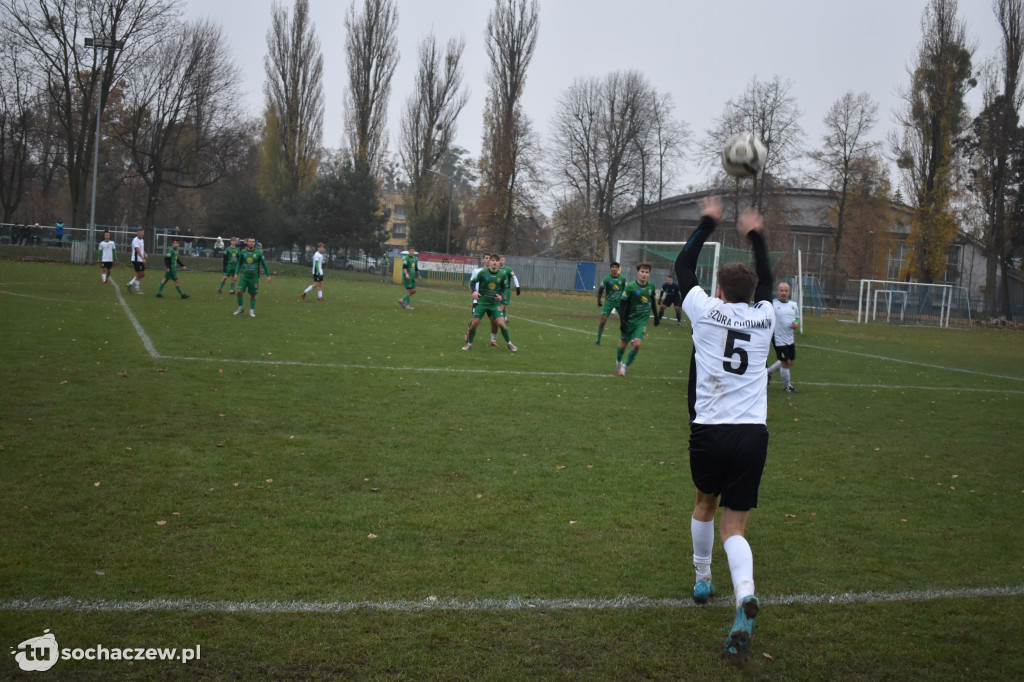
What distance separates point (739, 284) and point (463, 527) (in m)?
2.77

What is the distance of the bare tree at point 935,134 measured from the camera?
4706 centimetres

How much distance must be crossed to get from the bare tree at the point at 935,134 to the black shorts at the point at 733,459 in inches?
2019

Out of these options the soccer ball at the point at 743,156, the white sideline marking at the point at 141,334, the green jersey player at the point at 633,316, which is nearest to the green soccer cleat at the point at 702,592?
the soccer ball at the point at 743,156

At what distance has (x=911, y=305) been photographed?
136ft

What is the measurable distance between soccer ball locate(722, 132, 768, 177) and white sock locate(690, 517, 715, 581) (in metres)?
2.35

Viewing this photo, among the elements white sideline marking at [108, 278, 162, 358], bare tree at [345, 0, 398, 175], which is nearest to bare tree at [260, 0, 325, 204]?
bare tree at [345, 0, 398, 175]

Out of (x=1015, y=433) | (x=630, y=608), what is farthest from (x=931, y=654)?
(x=1015, y=433)

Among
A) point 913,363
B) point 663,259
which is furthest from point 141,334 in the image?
point 663,259

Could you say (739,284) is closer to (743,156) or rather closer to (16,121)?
(743,156)

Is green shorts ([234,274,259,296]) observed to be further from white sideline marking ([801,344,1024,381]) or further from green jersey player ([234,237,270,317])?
white sideline marking ([801,344,1024,381])

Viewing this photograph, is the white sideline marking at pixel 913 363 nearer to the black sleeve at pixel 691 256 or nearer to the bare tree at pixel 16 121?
the black sleeve at pixel 691 256

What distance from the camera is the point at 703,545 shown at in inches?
185

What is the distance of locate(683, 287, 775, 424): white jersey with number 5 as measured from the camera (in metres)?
4.34

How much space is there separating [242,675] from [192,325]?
50.6 ft
